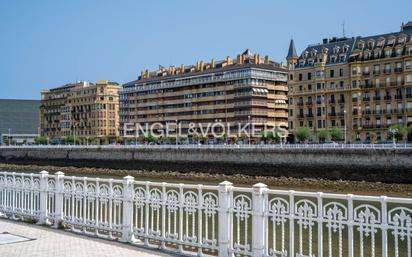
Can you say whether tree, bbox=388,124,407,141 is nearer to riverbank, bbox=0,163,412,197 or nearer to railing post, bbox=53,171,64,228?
riverbank, bbox=0,163,412,197

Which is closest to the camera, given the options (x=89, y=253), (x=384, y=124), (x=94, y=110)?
(x=89, y=253)

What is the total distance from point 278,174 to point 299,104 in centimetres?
3176

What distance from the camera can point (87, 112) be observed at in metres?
130

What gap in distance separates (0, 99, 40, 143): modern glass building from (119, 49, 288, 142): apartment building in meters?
59.7

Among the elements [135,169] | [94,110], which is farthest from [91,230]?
[94,110]

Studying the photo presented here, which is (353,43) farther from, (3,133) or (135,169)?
(3,133)

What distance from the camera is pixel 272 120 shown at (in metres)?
94.1

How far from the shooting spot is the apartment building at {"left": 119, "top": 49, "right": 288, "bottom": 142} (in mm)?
92500

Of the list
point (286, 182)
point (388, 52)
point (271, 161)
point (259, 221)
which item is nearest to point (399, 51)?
point (388, 52)

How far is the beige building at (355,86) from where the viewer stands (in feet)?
229

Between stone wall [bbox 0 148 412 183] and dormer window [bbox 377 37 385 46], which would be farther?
dormer window [bbox 377 37 385 46]

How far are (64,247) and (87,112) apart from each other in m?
123

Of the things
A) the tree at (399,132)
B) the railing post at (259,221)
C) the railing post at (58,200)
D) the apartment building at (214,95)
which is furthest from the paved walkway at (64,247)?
the apartment building at (214,95)

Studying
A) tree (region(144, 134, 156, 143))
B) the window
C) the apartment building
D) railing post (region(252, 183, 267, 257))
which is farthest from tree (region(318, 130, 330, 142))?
railing post (region(252, 183, 267, 257))
